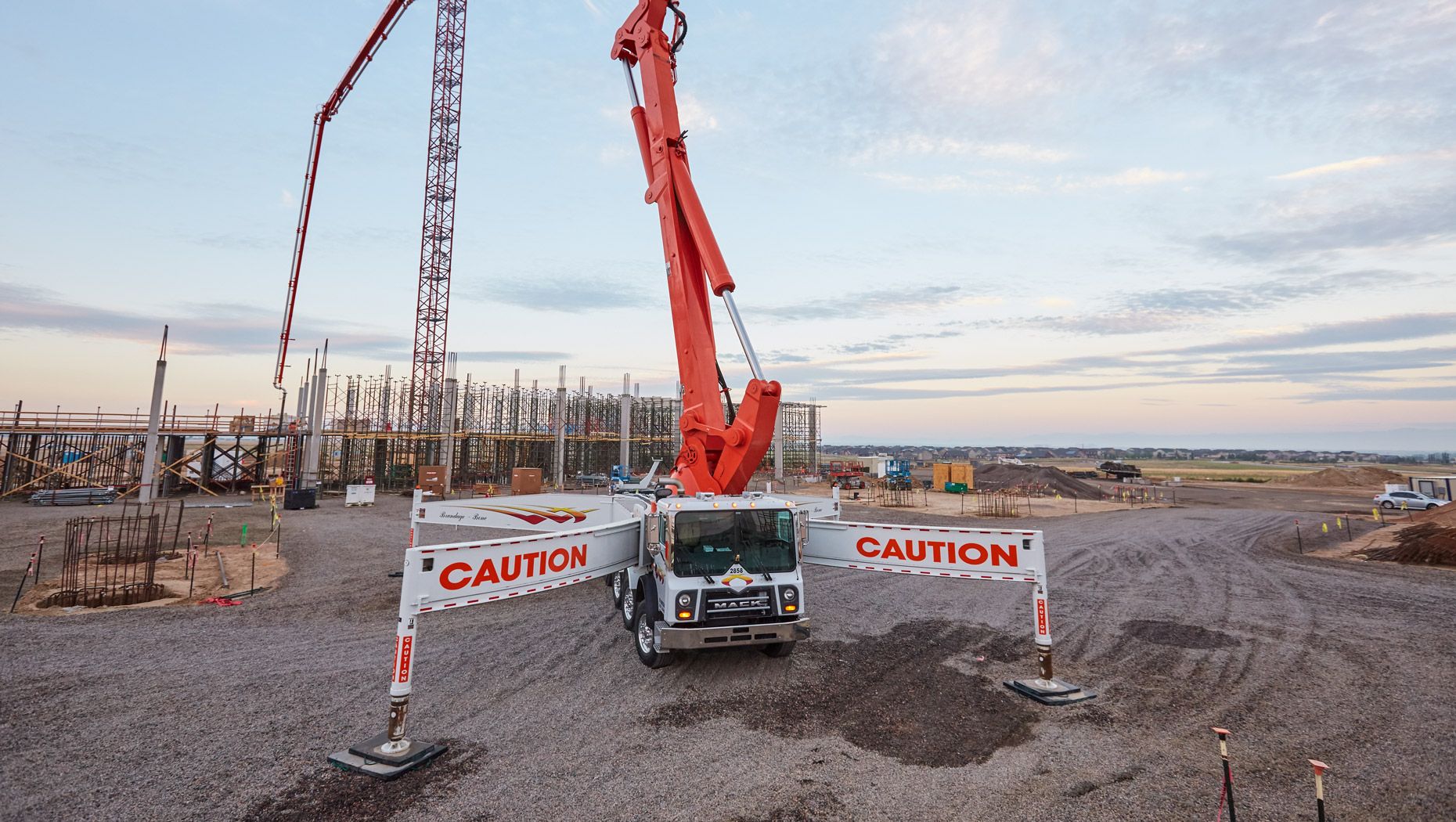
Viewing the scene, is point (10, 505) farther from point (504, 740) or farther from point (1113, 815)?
point (1113, 815)

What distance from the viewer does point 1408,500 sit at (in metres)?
30.6

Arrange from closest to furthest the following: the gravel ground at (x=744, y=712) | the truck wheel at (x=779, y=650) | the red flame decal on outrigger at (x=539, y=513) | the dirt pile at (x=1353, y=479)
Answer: the gravel ground at (x=744, y=712)
the truck wheel at (x=779, y=650)
the red flame decal on outrigger at (x=539, y=513)
the dirt pile at (x=1353, y=479)

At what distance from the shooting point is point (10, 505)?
2594cm

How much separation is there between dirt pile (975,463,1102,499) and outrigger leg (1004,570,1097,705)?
130 feet

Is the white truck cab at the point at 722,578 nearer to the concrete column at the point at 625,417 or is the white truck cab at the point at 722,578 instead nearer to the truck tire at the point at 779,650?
the truck tire at the point at 779,650

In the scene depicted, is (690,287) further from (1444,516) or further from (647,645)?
(1444,516)

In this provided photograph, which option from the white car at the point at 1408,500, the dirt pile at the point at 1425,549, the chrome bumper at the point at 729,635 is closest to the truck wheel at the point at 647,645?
the chrome bumper at the point at 729,635

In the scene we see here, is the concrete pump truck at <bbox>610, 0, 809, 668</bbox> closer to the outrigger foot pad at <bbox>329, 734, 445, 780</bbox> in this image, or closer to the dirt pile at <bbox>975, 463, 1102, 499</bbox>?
the outrigger foot pad at <bbox>329, 734, 445, 780</bbox>

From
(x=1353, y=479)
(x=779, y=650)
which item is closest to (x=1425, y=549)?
(x=779, y=650)

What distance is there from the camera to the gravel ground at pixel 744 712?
5.48m

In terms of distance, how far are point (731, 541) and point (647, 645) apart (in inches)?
82.3

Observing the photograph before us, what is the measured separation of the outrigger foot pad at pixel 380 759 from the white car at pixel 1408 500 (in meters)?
43.9

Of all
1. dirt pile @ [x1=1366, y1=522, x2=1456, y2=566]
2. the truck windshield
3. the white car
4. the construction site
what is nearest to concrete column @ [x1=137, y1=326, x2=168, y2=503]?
the construction site

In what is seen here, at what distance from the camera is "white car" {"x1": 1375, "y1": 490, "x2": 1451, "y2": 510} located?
3014cm
